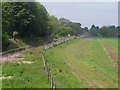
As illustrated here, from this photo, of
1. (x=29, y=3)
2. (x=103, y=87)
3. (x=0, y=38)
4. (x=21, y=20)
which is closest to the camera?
(x=103, y=87)

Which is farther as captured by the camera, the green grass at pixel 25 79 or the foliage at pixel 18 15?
the foliage at pixel 18 15

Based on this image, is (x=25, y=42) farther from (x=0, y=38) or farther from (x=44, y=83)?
(x=44, y=83)

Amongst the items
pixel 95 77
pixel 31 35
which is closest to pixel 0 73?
pixel 95 77

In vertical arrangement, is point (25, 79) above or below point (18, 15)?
below

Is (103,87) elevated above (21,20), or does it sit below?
below

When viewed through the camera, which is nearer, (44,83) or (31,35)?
(44,83)

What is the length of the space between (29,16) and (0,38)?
40.0 ft

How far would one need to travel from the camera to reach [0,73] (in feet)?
48.4

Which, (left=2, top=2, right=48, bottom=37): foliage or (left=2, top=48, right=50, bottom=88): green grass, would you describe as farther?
(left=2, top=2, right=48, bottom=37): foliage

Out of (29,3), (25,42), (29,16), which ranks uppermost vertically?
(29,3)

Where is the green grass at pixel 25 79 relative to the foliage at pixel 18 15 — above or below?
below

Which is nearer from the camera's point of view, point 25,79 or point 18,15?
point 25,79

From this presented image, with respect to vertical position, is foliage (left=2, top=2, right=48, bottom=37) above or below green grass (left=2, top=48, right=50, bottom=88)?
above

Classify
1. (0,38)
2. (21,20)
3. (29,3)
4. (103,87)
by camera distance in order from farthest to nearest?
(29,3) → (21,20) → (0,38) → (103,87)
